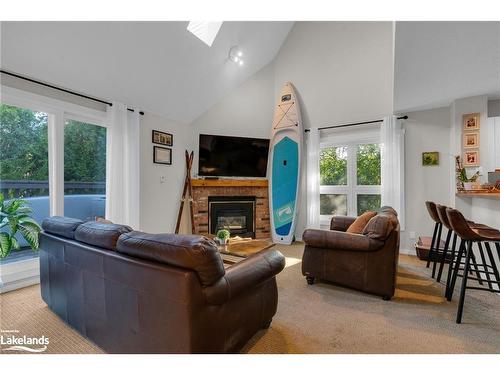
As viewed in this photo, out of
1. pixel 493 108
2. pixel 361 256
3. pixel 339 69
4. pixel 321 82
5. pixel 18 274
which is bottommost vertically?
pixel 18 274

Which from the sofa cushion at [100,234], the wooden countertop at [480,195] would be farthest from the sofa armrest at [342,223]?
the sofa cushion at [100,234]

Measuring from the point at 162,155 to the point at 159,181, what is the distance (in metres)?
0.44

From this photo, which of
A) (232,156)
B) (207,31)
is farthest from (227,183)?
(207,31)

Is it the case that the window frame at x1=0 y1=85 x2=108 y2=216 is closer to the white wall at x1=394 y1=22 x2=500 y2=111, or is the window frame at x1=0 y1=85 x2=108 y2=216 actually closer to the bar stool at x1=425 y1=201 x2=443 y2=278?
the white wall at x1=394 y1=22 x2=500 y2=111

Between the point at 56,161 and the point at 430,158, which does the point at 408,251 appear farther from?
the point at 56,161

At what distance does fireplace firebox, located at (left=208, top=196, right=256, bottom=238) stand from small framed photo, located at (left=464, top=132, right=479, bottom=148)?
339 centimetres

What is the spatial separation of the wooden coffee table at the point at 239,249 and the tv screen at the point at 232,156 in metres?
2.16

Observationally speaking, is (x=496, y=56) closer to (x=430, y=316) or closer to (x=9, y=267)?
(x=430, y=316)

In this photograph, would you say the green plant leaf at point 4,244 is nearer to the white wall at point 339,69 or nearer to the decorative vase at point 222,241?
the decorative vase at point 222,241

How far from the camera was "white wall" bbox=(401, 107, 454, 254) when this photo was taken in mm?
3893

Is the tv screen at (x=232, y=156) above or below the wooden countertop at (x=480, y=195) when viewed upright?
above

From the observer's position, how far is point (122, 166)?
3635mm

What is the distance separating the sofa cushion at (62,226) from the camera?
6.18ft

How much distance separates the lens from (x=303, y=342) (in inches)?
70.1
